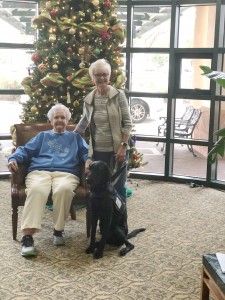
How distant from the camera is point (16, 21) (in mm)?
4840

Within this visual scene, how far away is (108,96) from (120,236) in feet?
3.52

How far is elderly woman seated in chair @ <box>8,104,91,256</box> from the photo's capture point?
2904 millimetres

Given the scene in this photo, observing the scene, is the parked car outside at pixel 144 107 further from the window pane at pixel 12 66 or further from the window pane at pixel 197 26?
the window pane at pixel 12 66

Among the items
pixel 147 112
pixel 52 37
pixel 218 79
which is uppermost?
pixel 52 37

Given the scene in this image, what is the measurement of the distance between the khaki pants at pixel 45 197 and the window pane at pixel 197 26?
102 inches

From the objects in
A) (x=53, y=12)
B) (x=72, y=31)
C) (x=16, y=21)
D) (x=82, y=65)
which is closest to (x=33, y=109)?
(x=82, y=65)

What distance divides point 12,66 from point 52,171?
7.56 ft

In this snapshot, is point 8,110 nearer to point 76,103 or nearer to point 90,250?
point 76,103

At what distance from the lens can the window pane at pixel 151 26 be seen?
483 centimetres

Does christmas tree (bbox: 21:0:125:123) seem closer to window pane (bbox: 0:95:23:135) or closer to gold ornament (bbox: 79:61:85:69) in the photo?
gold ornament (bbox: 79:61:85:69)

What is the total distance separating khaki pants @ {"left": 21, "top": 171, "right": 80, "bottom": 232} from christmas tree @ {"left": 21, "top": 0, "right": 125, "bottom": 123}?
111 centimetres

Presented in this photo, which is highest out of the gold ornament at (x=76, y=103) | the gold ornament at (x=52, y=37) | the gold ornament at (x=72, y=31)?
the gold ornament at (x=72, y=31)

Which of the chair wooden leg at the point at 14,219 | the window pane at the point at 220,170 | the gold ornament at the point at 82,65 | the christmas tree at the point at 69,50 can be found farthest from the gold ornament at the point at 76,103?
the window pane at the point at 220,170

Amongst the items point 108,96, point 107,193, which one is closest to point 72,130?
point 108,96
